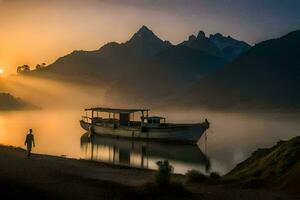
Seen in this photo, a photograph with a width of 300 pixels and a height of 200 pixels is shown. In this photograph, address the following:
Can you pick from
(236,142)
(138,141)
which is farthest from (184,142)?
(236,142)

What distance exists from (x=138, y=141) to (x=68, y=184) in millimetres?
57876

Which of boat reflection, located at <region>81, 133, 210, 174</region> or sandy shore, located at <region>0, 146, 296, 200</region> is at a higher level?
boat reflection, located at <region>81, 133, 210, 174</region>

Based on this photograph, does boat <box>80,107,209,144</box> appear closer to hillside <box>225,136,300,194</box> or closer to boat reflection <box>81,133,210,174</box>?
boat reflection <box>81,133,210,174</box>

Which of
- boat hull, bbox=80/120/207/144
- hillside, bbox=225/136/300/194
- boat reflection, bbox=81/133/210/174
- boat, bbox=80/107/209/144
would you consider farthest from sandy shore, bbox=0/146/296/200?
boat, bbox=80/107/209/144

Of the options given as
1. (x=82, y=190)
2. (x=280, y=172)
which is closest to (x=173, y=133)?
(x=280, y=172)

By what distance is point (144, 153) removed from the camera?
64.9m

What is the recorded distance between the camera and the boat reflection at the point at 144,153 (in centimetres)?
5413

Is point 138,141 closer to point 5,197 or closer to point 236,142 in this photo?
point 236,142

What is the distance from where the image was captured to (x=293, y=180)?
70.6 ft

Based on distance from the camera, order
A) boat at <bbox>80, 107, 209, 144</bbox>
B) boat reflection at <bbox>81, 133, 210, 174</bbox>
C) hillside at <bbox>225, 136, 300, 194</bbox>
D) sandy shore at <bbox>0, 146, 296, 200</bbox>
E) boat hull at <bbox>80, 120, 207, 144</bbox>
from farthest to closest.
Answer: boat at <bbox>80, 107, 209, 144</bbox> < boat hull at <bbox>80, 120, 207, 144</bbox> < boat reflection at <bbox>81, 133, 210, 174</bbox> < hillside at <bbox>225, 136, 300, 194</bbox> < sandy shore at <bbox>0, 146, 296, 200</bbox>

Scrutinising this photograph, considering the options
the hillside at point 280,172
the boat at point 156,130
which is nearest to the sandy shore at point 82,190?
the hillside at point 280,172

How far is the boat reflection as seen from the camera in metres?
54.1

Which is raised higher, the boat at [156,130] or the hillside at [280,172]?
the boat at [156,130]

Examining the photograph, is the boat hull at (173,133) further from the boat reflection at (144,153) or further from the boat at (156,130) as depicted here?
the boat reflection at (144,153)
